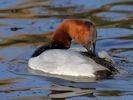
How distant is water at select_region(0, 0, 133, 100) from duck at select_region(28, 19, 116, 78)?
0.16 metres

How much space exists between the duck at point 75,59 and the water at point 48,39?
163 millimetres

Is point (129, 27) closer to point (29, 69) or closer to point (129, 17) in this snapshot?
point (129, 17)

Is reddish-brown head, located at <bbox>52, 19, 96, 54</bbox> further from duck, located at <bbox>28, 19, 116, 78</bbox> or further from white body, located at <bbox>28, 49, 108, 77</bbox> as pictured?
white body, located at <bbox>28, 49, 108, 77</bbox>

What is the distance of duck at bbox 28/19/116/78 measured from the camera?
8.85 meters

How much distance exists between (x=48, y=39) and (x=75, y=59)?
2485 millimetres

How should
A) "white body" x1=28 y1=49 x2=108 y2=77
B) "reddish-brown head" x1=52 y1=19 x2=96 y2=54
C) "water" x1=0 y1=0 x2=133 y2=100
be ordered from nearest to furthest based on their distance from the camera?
"water" x1=0 y1=0 x2=133 y2=100 < "white body" x1=28 y1=49 x2=108 y2=77 < "reddish-brown head" x1=52 y1=19 x2=96 y2=54

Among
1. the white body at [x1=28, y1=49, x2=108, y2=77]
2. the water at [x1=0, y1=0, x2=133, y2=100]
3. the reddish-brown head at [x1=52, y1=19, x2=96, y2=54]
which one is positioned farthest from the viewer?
the reddish-brown head at [x1=52, y1=19, x2=96, y2=54]

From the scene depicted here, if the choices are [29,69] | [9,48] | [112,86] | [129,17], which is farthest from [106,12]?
[112,86]

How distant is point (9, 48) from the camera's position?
10742mm

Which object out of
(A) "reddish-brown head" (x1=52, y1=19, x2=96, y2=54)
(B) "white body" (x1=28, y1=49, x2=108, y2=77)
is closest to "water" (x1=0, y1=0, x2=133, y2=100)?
(B) "white body" (x1=28, y1=49, x2=108, y2=77)

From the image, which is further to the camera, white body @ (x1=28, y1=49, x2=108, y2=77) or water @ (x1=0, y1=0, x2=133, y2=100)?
white body @ (x1=28, y1=49, x2=108, y2=77)

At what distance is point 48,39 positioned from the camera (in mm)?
11312

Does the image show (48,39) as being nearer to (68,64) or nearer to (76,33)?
(76,33)

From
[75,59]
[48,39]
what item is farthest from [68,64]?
[48,39]
